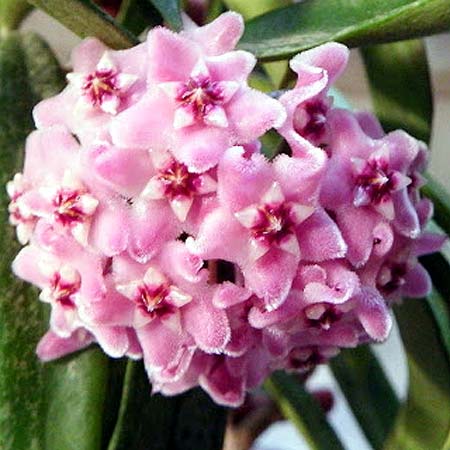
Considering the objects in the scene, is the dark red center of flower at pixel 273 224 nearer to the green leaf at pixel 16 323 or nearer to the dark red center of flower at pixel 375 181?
the dark red center of flower at pixel 375 181

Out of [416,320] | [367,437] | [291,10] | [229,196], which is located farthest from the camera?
[367,437]

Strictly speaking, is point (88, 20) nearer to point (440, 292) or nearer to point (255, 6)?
point (255, 6)

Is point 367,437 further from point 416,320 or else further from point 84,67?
point 84,67

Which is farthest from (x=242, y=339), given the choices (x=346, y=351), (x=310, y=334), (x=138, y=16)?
(x=346, y=351)

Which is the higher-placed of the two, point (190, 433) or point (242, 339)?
point (242, 339)

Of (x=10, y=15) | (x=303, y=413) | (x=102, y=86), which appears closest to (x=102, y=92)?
(x=102, y=86)

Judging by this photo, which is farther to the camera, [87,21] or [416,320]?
[416,320]

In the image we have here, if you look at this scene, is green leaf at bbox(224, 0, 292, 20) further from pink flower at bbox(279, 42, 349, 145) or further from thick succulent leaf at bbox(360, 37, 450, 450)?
pink flower at bbox(279, 42, 349, 145)
